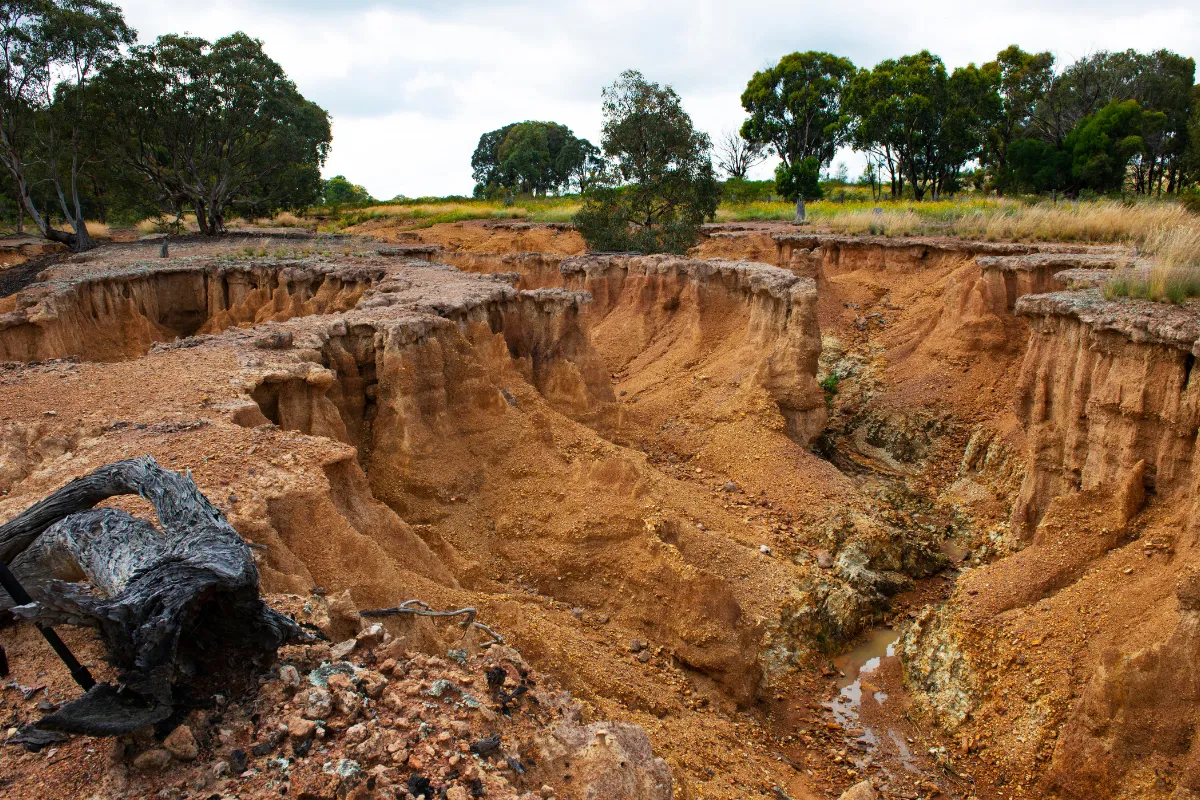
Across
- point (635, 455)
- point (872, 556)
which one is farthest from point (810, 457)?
point (635, 455)

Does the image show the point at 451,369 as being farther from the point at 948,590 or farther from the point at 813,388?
the point at 948,590

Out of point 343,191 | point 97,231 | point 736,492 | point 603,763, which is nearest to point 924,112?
point 736,492

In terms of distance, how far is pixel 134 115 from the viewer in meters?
26.0

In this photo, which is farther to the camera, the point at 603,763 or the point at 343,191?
the point at 343,191

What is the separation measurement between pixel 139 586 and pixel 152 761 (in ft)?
2.23

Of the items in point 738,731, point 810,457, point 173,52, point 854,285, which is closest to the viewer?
point 738,731

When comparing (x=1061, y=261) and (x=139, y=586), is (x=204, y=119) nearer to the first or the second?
(x=1061, y=261)

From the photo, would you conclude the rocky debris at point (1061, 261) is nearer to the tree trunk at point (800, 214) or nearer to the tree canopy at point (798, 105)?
the tree trunk at point (800, 214)

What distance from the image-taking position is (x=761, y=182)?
146ft

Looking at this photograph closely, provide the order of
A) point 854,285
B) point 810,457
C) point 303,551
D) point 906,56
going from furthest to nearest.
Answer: point 906,56
point 854,285
point 810,457
point 303,551

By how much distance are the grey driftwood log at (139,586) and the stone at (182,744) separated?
105 millimetres

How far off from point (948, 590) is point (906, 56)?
103ft

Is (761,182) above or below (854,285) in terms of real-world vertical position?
above

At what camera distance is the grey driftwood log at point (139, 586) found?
9.18 ft
